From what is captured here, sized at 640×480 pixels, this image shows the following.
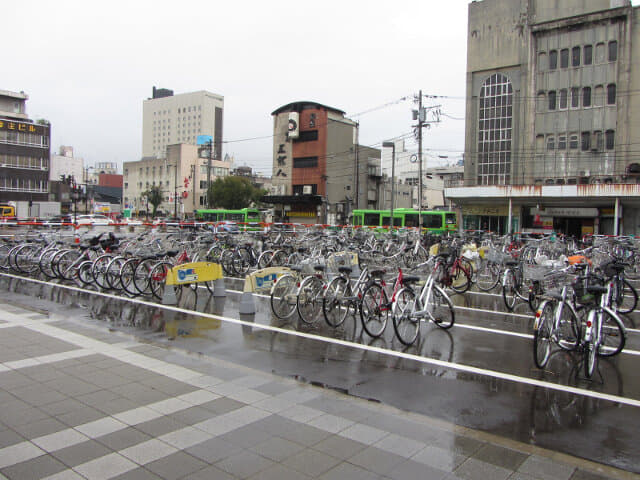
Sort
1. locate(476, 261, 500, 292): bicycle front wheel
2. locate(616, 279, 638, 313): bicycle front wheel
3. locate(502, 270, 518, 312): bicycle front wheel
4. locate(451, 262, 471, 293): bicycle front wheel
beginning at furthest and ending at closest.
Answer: locate(476, 261, 500, 292): bicycle front wheel, locate(451, 262, 471, 293): bicycle front wheel, locate(502, 270, 518, 312): bicycle front wheel, locate(616, 279, 638, 313): bicycle front wheel

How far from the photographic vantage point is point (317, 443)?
397 cm

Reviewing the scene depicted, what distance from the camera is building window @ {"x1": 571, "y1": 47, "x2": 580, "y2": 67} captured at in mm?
41562

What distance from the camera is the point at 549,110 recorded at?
42.9 meters

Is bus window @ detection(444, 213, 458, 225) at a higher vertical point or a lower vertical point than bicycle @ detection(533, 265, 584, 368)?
higher

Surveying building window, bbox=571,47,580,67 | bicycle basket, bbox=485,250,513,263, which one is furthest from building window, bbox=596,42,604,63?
bicycle basket, bbox=485,250,513,263

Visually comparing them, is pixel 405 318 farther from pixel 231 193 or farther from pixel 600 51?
pixel 231 193

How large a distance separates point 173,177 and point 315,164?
3808 centimetres

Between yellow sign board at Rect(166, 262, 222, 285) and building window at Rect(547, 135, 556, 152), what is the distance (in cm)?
3982

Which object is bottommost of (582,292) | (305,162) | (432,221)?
(582,292)

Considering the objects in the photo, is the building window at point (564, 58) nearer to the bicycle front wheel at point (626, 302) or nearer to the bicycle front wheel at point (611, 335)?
the bicycle front wheel at point (626, 302)

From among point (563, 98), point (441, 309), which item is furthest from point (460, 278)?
point (563, 98)

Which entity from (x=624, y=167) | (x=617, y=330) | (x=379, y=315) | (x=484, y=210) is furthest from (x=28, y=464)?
(x=624, y=167)

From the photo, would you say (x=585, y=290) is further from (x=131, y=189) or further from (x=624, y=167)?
(x=131, y=189)

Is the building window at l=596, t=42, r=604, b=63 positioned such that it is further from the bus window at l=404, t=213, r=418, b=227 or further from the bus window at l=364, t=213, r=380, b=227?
the bus window at l=364, t=213, r=380, b=227
